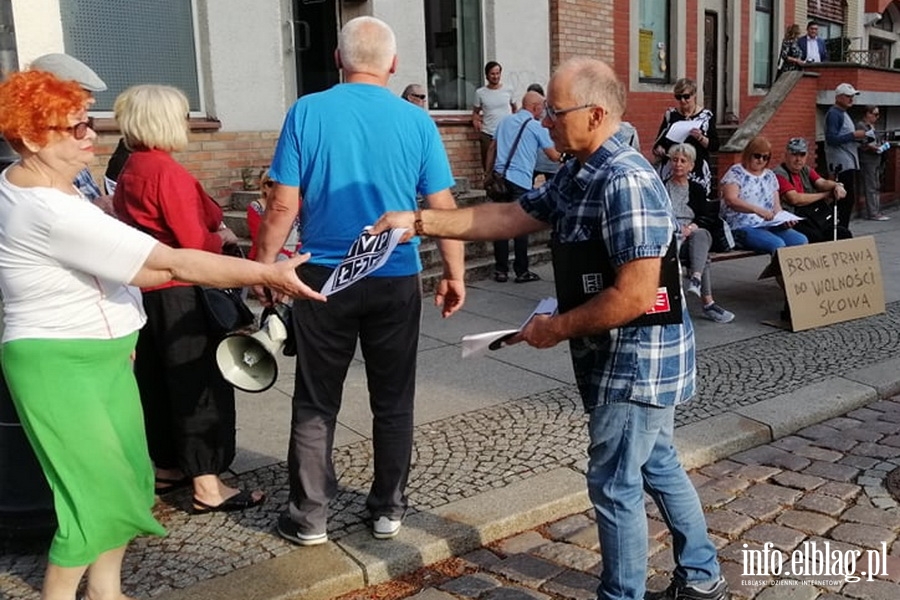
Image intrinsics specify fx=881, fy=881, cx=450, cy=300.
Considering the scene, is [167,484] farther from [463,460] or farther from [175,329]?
[463,460]

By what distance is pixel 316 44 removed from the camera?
397 inches

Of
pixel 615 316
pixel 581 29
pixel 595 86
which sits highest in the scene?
pixel 581 29

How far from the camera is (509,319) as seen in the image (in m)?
7.39

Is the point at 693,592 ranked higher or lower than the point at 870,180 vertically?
lower

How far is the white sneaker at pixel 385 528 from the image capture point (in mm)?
3570

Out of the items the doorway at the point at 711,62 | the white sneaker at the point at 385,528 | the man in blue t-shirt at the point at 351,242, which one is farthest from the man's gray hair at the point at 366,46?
the doorway at the point at 711,62

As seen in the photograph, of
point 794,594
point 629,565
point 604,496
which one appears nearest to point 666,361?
point 604,496

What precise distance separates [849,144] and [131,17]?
10.0m

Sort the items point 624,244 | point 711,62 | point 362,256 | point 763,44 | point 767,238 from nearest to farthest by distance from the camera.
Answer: point 624,244 → point 362,256 → point 767,238 → point 711,62 → point 763,44

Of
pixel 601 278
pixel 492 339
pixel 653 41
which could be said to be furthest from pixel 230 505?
pixel 653 41

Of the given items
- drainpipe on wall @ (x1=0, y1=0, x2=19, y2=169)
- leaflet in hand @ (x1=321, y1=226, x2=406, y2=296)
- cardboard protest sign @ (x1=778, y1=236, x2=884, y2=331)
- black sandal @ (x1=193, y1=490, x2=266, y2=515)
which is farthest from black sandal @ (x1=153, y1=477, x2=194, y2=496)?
cardboard protest sign @ (x1=778, y1=236, x2=884, y2=331)

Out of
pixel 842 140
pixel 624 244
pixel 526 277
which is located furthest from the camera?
pixel 842 140

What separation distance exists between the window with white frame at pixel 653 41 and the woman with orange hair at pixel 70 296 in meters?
12.0

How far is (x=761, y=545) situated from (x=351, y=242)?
2.07 m
